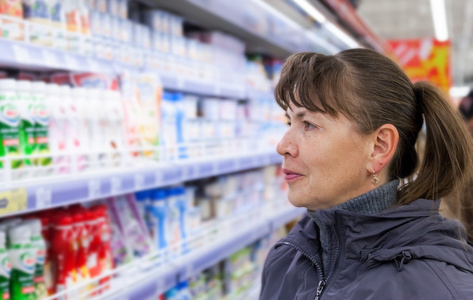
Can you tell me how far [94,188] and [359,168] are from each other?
0.82 meters

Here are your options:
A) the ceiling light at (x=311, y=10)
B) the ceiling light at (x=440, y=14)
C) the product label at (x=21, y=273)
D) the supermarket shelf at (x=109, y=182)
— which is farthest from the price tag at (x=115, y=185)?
the ceiling light at (x=440, y=14)

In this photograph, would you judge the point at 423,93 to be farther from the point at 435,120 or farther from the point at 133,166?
the point at 133,166

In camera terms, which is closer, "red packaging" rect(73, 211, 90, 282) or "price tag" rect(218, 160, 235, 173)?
"red packaging" rect(73, 211, 90, 282)

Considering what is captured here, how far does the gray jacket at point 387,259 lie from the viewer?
3.16 feet

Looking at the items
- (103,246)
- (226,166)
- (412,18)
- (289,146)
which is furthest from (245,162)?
(412,18)

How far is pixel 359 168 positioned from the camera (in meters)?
1.18

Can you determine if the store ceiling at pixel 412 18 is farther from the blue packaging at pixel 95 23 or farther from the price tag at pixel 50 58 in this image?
the price tag at pixel 50 58

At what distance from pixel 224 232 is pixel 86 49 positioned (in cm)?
128

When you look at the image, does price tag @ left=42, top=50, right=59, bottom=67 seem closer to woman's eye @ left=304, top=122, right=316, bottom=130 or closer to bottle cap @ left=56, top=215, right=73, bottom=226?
bottle cap @ left=56, top=215, right=73, bottom=226

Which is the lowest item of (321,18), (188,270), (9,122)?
(188,270)

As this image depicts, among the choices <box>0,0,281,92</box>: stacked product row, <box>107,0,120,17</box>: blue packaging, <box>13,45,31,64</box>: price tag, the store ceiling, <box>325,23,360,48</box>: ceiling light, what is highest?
the store ceiling

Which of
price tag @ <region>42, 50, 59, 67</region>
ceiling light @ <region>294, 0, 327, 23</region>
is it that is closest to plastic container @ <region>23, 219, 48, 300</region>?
price tag @ <region>42, 50, 59, 67</region>

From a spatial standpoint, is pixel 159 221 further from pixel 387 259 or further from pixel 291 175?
pixel 387 259

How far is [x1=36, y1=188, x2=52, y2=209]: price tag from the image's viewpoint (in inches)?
50.6
